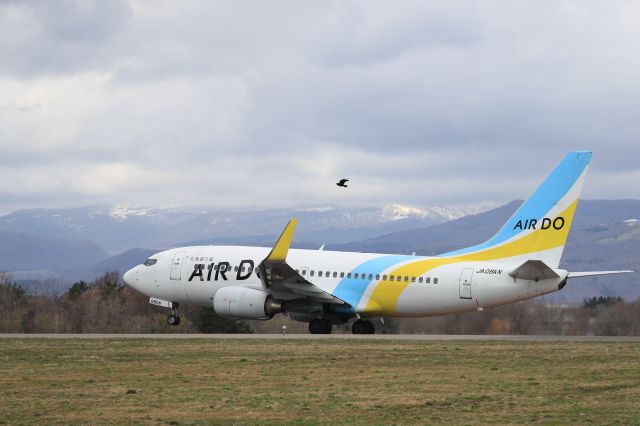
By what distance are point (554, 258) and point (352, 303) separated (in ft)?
32.8

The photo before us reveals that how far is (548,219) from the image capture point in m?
52.2

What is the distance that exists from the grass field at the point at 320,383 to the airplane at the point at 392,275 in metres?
8.10

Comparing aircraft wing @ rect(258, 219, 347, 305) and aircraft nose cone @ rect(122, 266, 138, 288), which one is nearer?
aircraft wing @ rect(258, 219, 347, 305)

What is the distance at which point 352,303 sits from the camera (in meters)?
55.8

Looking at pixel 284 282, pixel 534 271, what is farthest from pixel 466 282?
pixel 284 282

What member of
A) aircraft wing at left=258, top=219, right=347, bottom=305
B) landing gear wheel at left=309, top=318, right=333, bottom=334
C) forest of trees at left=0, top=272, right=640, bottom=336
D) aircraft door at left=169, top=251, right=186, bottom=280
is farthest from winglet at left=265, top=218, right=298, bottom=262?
forest of trees at left=0, top=272, right=640, bottom=336

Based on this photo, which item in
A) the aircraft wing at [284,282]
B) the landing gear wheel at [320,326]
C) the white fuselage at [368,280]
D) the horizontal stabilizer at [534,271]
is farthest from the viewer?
the landing gear wheel at [320,326]

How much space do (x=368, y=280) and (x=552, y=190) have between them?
9.75 m

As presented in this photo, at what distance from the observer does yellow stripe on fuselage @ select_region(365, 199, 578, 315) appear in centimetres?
5203

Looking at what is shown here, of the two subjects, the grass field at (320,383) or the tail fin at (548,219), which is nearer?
the grass field at (320,383)

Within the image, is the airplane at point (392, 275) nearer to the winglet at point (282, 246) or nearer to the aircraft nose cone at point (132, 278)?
the winglet at point (282, 246)

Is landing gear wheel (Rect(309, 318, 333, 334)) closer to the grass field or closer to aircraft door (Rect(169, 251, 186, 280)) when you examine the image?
aircraft door (Rect(169, 251, 186, 280))

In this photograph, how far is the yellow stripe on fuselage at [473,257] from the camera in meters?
52.0

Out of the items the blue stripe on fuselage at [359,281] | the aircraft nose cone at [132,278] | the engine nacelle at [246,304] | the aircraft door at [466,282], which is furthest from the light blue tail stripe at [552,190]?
the aircraft nose cone at [132,278]
